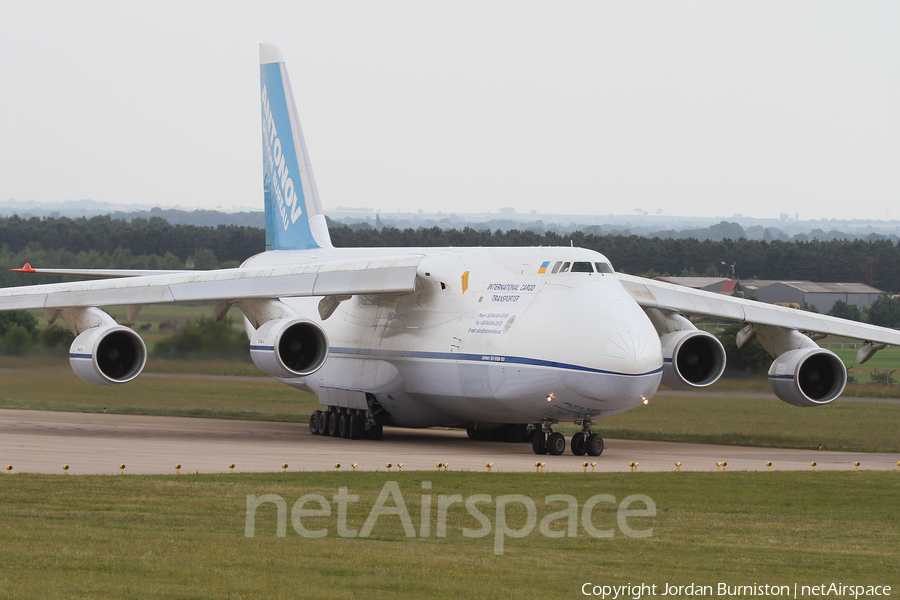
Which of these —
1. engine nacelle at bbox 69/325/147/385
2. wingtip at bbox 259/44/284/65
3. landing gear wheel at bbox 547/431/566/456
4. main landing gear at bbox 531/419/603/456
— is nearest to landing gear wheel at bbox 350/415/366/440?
engine nacelle at bbox 69/325/147/385

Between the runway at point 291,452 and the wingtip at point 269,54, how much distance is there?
9130mm

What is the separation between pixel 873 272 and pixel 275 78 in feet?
176

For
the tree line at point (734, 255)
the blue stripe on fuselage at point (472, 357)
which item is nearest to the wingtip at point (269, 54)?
the blue stripe on fuselage at point (472, 357)

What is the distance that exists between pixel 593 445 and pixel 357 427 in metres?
5.70

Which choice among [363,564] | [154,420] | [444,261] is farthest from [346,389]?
[363,564]

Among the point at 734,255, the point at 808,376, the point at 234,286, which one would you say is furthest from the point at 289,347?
the point at 734,255

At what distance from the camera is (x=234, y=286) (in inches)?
969

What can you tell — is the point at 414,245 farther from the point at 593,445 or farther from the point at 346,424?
the point at 593,445

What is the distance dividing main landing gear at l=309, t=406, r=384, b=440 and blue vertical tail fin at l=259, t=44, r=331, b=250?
472 centimetres

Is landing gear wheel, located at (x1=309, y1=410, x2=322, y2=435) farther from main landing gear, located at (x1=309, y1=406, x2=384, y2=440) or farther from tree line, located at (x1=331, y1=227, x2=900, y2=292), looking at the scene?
tree line, located at (x1=331, y1=227, x2=900, y2=292)

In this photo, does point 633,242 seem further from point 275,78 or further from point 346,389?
point 346,389

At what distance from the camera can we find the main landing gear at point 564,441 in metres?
21.8

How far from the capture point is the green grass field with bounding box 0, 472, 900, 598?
959 centimetres

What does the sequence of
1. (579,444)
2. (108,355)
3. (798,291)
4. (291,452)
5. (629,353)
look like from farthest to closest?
(798,291)
(108,355)
(579,444)
(291,452)
(629,353)
